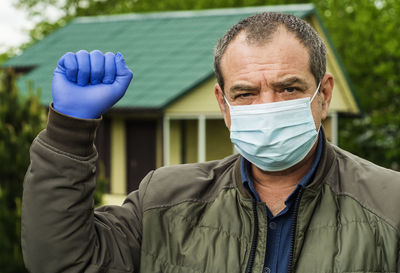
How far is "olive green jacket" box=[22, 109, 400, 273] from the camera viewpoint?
2.29 metres

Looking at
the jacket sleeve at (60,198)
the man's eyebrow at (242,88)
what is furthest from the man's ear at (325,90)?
the jacket sleeve at (60,198)

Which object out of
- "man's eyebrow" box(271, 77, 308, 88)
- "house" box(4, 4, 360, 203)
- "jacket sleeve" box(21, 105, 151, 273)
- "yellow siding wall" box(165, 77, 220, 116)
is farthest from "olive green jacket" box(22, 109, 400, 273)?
"yellow siding wall" box(165, 77, 220, 116)

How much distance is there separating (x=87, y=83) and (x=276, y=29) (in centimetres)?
81

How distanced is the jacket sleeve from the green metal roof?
12.5 m

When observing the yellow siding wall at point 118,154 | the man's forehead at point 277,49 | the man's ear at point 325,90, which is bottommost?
the yellow siding wall at point 118,154

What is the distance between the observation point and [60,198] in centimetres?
229

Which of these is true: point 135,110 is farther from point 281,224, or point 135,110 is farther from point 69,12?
point 69,12

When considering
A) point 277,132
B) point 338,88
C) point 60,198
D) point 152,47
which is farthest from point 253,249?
point 338,88

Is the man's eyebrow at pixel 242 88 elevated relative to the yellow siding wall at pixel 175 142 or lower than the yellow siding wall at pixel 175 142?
elevated

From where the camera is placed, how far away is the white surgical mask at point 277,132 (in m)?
2.64

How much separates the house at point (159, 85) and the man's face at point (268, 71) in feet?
40.1

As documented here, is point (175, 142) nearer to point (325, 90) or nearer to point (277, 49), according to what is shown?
point (325, 90)

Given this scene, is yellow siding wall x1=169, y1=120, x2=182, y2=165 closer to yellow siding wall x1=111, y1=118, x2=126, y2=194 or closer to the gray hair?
yellow siding wall x1=111, y1=118, x2=126, y2=194

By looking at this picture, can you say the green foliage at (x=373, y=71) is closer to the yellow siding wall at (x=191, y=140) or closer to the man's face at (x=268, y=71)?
the yellow siding wall at (x=191, y=140)
